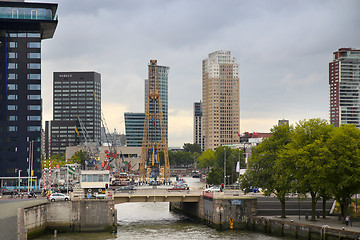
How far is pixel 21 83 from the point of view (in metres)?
166

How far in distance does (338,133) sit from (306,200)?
75.1 feet

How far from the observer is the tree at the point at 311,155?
255 ft

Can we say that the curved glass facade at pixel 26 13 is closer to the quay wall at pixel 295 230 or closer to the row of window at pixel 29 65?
the row of window at pixel 29 65

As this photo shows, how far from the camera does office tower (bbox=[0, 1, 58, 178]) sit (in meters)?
164

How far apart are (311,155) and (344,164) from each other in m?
7.34

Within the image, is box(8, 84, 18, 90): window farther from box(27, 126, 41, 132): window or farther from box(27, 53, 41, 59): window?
box(27, 126, 41, 132): window

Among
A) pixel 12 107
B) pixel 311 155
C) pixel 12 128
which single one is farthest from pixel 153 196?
pixel 12 107

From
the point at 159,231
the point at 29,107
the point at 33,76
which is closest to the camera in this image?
the point at 159,231

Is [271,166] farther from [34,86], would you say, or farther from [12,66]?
[12,66]

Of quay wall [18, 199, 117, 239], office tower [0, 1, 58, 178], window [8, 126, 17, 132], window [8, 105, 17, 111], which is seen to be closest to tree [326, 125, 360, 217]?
quay wall [18, 199, 117, 239]

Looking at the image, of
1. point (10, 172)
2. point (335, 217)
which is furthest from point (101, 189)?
point (10, 172)

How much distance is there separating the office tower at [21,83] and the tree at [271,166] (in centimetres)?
8864

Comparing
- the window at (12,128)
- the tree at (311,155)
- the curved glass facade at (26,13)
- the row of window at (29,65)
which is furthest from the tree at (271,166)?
the curved glass facade at (26,13)

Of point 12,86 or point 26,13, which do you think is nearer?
point 26,13
